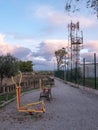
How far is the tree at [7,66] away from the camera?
35125 mm

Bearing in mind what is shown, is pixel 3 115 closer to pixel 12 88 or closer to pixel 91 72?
pixel 12 88

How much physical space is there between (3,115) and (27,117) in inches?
54.0

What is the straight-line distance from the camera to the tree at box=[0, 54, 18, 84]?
3512 cm

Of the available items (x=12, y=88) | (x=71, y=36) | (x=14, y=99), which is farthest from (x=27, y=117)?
(x=71, y=36)

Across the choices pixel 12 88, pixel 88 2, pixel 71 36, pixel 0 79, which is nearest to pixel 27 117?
pixel 88 2

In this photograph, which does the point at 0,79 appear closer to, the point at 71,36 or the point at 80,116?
the point at 80,116

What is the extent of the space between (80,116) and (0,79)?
21.0 meters

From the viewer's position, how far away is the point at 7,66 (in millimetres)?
34969

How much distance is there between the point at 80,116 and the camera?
16.8 m

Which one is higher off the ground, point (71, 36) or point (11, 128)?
point (71, 36)

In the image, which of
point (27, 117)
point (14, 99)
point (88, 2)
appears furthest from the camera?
point (14, 99)

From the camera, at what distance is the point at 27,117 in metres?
16.5

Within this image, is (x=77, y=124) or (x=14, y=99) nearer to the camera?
(x=77, y=124)

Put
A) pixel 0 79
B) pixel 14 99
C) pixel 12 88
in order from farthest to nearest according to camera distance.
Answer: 1. pixel 0 79
2. pixel 12 88
3. pixel 14 99
